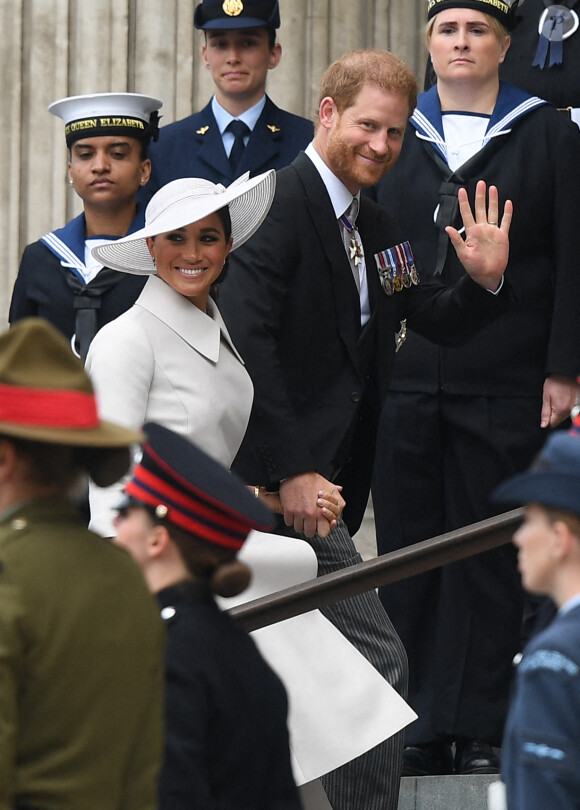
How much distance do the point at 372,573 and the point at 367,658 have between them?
47 centimetres

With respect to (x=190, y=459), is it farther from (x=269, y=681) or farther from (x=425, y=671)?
(x=425, y=671)

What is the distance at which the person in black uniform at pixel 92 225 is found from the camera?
530 cm

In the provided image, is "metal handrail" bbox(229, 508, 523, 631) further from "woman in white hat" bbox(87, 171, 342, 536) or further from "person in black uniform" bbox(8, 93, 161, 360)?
"person in black uniform" bbox(8, 93, 161, 360)

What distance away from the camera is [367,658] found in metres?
4.97

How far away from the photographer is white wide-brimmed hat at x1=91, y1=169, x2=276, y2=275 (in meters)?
4.57

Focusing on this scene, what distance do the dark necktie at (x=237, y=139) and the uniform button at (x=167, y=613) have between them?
3283 millimetres

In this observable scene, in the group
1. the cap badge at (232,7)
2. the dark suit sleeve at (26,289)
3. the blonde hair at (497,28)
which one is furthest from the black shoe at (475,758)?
the cap badge at (232,7)

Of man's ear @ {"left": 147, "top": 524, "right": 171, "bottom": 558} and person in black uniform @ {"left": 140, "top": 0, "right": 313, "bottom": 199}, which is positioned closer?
man's ear @ {"left": 147, "top": 524, "right": 171, "bottom": 558}

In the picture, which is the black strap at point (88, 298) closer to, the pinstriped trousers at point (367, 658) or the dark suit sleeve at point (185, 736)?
the pinstriped trousers at point (367, 658)

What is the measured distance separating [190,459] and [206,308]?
1.57 meters

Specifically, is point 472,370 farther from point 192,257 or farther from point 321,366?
point 192,257

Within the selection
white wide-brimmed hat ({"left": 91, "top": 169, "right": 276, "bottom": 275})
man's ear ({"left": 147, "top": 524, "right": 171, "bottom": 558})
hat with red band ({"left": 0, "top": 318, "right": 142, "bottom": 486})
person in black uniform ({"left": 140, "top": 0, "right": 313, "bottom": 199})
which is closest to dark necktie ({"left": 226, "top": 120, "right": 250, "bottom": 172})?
person in black uniform ({"left": 140, "top": 0, "right": 313, "bottom": 199})

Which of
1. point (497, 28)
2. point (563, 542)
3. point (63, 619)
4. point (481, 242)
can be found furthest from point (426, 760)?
point (63, 619)

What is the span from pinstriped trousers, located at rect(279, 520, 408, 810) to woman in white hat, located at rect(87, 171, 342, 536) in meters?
0.24
